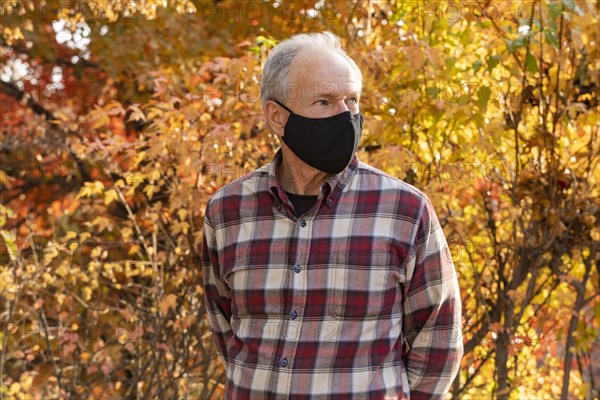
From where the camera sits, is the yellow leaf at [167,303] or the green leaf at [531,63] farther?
the yellow leaf at [167,303]

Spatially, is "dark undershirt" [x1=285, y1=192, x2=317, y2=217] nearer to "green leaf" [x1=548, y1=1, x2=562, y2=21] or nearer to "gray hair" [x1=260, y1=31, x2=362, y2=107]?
"gray hair" [x1=260, y1=31, x2=362, y2=107]

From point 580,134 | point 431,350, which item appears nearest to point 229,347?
point 431,350

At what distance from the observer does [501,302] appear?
444 cm

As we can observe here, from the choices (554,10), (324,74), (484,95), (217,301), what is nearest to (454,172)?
(484,95)

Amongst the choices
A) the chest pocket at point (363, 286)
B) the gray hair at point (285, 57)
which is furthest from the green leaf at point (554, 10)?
the chest pocket at point (363, 286)

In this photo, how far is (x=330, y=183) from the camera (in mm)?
2344

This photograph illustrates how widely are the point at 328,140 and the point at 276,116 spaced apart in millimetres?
213

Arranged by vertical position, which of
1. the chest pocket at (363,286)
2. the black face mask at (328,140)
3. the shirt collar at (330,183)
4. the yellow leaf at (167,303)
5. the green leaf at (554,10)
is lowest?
the yellow leaf at (167,303)

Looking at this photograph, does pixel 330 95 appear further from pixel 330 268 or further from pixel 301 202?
pixel 330 268

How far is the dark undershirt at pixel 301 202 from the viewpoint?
238cm

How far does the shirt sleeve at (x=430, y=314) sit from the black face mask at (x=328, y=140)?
24 centimetres

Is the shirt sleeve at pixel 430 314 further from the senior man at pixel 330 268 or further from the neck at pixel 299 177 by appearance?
the neck at pixel 299 177

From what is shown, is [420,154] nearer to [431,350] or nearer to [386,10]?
[386,10]

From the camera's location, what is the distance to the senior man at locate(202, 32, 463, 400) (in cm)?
225
